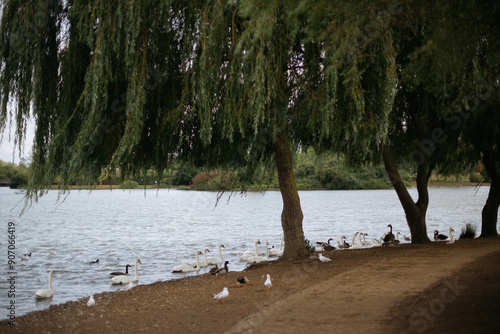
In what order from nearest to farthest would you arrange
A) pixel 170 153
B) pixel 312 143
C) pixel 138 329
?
1. pixel 138 329
2. pixel 170 153
3. pixel 312 143

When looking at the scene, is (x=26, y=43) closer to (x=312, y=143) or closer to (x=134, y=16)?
(x=134, y=16)

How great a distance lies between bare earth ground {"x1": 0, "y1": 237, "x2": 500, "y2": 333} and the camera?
5547mm

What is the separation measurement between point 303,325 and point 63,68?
21.7ft

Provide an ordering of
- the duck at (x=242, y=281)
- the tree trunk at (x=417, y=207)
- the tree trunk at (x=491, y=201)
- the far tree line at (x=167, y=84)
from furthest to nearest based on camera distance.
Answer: the tree trunk at (x=491, y=201) → the tree trunk at (x=417, y=207) → the duck at (x=242, y=281) → the far tree line at (x=167, y=84)

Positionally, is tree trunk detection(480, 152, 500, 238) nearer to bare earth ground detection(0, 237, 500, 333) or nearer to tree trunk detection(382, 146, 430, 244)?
tree trunk detection(382, 146, 430, 244)

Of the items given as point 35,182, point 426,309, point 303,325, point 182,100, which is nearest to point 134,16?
point 182,100

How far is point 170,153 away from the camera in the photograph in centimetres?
984

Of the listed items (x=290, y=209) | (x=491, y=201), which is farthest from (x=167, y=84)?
(x=491, y=201)

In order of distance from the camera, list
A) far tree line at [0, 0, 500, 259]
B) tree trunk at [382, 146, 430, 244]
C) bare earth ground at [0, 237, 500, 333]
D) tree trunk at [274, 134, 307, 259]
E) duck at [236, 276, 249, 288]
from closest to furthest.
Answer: bare earth ground at [0, 237, 500, 333]
far tree line at [0, 0, 500, 259]
duck at [236, 276, 249, 288]
tree trunk at [274, 134, 307, 259]
tree trunk at [382, 146, 430, 244]

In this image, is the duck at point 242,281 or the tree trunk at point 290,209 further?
the tree trunk at point 290,209

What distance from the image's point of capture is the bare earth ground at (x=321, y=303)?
5547mm

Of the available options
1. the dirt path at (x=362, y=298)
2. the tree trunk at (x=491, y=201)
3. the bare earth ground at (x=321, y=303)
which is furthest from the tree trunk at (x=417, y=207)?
the dirt path at (x=362, y=298)

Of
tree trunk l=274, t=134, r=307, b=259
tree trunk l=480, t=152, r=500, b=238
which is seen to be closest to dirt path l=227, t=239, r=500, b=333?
tree trunk l=274, t=134, r=307, b=259

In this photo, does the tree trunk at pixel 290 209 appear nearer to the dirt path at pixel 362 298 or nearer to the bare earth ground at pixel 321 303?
the bare earth ground at pixel 321 303
